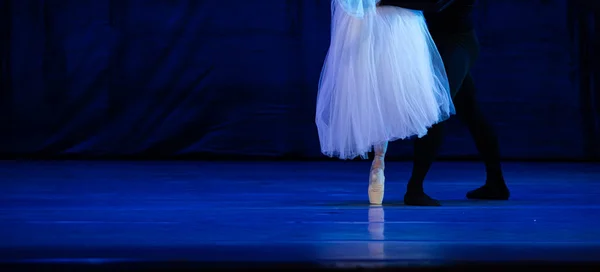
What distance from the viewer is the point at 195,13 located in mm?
7215

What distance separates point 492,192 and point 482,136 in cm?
23

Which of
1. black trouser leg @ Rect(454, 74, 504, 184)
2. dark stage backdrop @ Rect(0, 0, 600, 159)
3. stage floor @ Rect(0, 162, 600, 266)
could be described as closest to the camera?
stage floor @ Rect(0, 162, 600, 266)

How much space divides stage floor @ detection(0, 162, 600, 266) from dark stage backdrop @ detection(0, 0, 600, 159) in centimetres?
98

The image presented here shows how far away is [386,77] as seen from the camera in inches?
171

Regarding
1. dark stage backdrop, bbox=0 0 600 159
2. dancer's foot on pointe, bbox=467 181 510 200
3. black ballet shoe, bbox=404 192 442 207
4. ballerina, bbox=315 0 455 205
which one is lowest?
dark stage backdrop, bbox=0 0 600 159

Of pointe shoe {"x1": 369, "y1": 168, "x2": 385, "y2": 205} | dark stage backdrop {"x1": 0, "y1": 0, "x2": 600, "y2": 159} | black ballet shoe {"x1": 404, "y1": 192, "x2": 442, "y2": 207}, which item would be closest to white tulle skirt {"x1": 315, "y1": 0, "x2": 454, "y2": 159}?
pointe shoe {"x1": 369, "y1": 168, "x2": 385, "y2": 205}

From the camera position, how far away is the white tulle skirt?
4.31 metres

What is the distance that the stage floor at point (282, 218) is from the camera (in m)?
2.96

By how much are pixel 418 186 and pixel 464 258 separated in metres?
1.49

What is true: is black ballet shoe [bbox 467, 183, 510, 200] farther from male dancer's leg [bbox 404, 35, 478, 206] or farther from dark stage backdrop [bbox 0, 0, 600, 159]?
dark stage backdrop [bbox 0, 0, 600, 159]

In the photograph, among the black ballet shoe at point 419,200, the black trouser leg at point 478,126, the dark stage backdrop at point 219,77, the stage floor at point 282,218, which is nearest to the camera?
the stage floor at point 282,218

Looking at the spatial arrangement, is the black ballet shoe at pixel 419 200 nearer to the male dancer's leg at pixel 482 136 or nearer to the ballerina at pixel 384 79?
the ballerina at pixel 384 79

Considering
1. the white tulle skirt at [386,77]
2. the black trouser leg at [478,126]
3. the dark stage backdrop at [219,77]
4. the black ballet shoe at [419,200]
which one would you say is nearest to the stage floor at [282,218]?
the black ballet shoe at [419,200]

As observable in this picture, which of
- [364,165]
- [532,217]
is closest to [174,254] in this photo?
[532,217]
